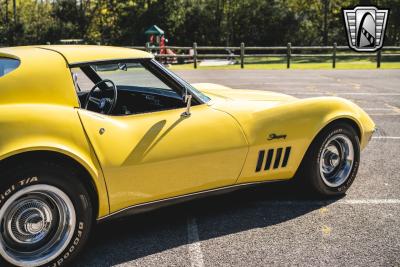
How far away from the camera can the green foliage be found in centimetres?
4375

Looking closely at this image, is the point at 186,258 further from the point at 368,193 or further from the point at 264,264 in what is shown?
the point at 368,193

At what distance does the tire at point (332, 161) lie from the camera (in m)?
4.27

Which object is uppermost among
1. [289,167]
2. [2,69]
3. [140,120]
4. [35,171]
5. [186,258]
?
[2,69]

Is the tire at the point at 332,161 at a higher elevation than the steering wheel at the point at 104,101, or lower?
lower

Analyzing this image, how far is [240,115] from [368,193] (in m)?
1.66

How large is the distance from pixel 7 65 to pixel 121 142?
2.99ft

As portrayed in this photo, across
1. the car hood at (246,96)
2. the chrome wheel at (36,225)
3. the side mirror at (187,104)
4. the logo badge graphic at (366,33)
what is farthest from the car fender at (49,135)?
the logo badge graphic at (366,33)

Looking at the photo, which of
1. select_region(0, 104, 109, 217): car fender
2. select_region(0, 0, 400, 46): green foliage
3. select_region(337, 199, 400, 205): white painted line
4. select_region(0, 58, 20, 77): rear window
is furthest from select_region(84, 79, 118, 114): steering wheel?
select_region(0, 0, 400, 46): green foliage

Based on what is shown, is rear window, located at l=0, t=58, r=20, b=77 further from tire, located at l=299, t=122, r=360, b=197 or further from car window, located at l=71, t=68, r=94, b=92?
tire, located at l=299, t=122, r=360, b=197

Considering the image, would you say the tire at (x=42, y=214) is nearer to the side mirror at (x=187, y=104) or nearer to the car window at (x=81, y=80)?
the car window at (x=81, y=80)

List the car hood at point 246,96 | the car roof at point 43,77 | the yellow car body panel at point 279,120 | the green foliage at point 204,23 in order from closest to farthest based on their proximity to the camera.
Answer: the car roof at point 43,77, the yellow car body panel at point 279,120, the car hood at point 246,96, the green foliage at point 204,23

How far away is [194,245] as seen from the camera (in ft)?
11.6

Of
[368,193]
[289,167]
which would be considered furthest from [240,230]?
[368,193]

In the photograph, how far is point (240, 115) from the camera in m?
3.91
